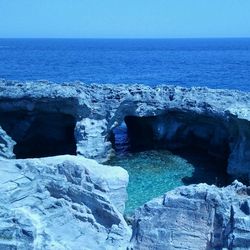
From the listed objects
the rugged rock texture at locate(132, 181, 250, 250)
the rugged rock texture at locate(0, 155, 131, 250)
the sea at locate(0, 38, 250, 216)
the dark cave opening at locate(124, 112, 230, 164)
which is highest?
the rugged rock texture at locate(132, 181, 250, 250)

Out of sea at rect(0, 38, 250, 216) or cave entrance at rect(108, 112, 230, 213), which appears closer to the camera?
sea at rect(0, 38, 250, 216)

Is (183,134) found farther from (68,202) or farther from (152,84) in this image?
(152,84)

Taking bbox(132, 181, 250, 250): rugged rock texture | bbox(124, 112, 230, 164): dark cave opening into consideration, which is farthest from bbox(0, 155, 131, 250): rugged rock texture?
bbox(124, 112, 230, 164): dark cave opening

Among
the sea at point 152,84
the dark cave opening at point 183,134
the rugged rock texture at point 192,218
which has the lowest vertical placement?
the sea at point 152,84

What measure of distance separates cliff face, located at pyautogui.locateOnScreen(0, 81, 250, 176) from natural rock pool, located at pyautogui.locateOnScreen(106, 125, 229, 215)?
0.96 meters

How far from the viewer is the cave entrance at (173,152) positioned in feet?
76.9

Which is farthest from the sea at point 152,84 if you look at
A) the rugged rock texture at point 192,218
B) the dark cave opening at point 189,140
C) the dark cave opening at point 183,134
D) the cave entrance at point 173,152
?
the rugged rock texture at point 192,218

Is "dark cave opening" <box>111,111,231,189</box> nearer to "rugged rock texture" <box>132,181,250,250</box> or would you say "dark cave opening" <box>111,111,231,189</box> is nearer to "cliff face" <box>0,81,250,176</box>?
"cliff face" <box>0,81,250,176</box>

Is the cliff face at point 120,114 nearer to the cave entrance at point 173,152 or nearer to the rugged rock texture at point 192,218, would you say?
the cave entrance at point 173,152

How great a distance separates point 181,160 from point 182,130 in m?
2.62

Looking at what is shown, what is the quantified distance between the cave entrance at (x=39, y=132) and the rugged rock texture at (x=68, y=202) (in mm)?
15366

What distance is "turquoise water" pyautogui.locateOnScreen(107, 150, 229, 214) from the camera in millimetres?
21203

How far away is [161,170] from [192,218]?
52.4 ft

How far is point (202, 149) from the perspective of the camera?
2933cm
